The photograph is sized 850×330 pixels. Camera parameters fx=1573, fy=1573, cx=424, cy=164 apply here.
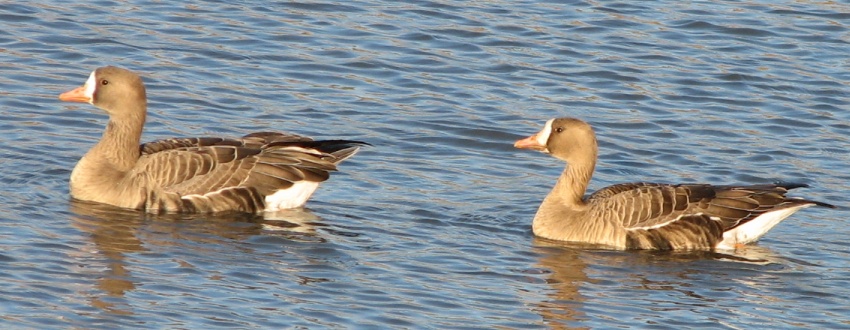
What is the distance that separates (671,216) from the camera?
1370 centimetres

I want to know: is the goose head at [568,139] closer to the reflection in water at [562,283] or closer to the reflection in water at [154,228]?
the reflection in water at [562,283]

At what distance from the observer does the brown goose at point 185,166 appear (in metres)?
13.8

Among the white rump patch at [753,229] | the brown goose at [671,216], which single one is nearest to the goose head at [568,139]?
the brown goose at [671,216]

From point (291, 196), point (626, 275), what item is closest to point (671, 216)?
point (626, 275)

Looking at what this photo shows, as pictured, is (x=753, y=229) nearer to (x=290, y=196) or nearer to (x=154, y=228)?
(x=290, y=196)

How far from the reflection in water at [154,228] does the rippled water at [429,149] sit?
0.13 ft

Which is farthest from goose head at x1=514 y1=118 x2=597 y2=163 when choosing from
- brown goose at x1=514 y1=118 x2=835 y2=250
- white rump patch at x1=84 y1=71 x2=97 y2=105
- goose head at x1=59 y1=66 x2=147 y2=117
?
white rump patch at x1=84 y1=71 x2=97 y2=105

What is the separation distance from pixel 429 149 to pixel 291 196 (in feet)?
7.46

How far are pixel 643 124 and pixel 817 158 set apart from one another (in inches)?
77.3

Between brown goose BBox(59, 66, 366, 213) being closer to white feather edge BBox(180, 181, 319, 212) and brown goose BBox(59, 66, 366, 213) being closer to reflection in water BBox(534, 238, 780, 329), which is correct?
white feather edge BBox(180, 181, 319, 212)

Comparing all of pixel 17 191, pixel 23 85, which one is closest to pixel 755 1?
pixel 23 85

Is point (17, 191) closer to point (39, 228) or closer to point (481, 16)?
point (39, 228)

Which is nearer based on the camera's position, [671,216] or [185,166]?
[671,216]

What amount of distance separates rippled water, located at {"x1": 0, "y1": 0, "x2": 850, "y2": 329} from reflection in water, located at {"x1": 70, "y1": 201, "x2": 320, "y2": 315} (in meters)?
0.04
